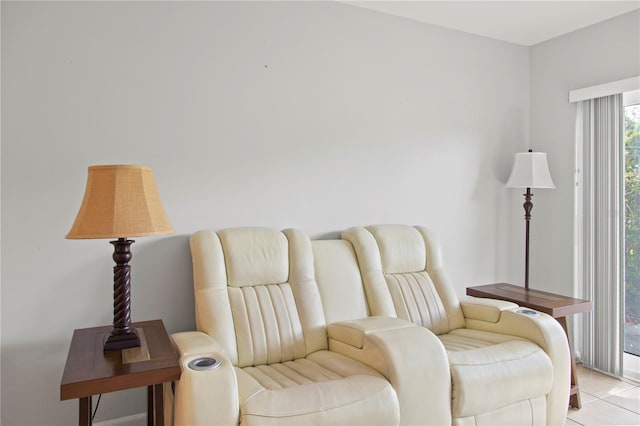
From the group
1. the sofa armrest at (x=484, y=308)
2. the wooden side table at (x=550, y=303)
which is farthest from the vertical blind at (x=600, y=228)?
the sofa armrest at (x=484, y=308)

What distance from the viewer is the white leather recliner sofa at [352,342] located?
5.96 feet

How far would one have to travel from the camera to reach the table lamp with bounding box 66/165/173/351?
5.98 ft

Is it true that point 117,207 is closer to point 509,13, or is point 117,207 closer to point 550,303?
point 550,303

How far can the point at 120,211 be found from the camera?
6.02 feet

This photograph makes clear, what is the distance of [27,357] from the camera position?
227 centimetres

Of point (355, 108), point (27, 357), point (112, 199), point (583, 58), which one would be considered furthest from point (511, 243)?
point (27, 357)

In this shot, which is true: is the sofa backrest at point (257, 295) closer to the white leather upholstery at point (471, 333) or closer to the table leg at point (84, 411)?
the white leather upholstery at point (471, 333)

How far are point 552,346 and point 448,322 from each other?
2.01ft

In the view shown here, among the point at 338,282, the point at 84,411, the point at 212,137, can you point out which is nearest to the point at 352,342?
the point at 338,282

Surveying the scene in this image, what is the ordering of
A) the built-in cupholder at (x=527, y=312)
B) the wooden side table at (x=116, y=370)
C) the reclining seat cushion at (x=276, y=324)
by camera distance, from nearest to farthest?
1. the wooden side table at (x=116, y=370)
2. the reclining seat cushion at (x=276, y=324)
3. the built-in cupholder at (x=527, y=312)

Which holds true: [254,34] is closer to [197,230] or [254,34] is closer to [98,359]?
[197,230]

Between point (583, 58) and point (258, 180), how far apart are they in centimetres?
256

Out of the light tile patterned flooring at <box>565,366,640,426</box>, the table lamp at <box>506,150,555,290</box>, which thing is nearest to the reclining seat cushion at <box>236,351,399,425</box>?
the light tile patterned flooring at <box>565,366,640,426</box>

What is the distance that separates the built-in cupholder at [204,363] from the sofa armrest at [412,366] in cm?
70
